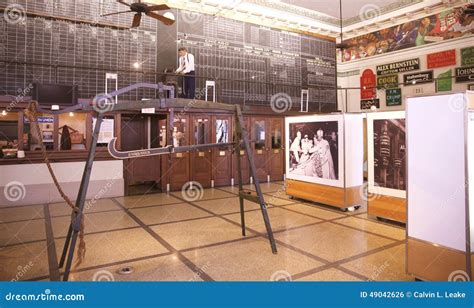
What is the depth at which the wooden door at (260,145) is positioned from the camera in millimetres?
9516

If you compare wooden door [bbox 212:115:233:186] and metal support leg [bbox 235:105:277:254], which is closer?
metal support leg [bbox 235:105:277:254]

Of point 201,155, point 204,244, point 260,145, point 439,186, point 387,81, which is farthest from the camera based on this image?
point 387,81

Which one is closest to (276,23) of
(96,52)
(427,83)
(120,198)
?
(427,83)

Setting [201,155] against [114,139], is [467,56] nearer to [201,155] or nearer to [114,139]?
[201,155]

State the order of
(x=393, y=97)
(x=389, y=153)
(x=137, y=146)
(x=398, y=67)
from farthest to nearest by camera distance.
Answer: (x=393, y=97), (x=398, y=67), (x=137, y=146), (x=389, y=153)

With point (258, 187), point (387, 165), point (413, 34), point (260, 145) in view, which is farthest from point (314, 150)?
point (413, 34)

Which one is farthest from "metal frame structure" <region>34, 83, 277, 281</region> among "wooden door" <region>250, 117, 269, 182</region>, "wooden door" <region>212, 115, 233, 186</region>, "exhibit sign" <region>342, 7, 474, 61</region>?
"exhibit sign" <region>342, 7, 474, 61</region>

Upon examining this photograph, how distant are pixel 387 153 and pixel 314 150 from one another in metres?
1.57

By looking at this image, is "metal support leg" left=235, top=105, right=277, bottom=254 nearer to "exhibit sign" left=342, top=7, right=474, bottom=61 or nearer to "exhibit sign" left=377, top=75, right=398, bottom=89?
"exhibit sign" left=342, top=7, right=474, bottom=61

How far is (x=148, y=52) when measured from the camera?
8570 mm

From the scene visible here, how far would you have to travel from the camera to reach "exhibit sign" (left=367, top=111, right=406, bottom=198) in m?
4.78

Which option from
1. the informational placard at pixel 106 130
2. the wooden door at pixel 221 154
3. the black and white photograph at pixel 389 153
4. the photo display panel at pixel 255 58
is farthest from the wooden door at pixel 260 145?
the black and white photograph at pixel 389 153

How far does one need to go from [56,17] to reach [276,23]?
641 cm

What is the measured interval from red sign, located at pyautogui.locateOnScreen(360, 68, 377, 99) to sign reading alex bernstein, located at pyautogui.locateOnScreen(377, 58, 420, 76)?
327 millimetres
